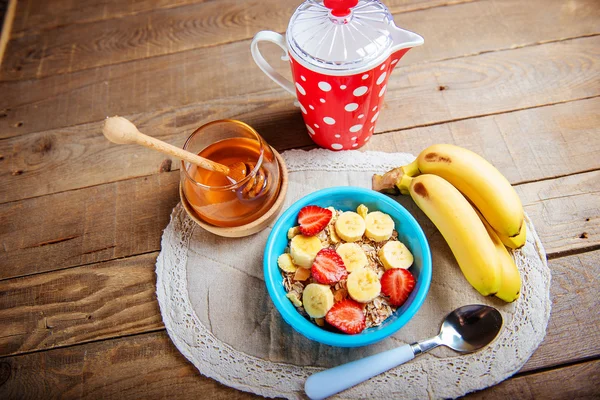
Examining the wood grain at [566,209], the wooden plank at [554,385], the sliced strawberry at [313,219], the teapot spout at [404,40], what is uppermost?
the teapot spout at [404,40]

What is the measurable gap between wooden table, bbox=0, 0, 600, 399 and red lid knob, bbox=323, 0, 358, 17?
1.12 feet

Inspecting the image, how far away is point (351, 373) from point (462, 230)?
338mm

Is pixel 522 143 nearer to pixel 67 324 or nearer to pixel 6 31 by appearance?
pixel 67 324

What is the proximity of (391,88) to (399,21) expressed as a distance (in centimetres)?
22

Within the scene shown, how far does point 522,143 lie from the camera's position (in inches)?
41.2

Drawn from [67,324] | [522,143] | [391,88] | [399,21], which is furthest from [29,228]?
[522,143]

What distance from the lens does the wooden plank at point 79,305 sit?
0.94m

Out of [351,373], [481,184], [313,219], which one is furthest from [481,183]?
[351,373]

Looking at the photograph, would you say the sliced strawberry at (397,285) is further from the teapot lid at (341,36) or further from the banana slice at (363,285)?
the teapot lid at (341,36)

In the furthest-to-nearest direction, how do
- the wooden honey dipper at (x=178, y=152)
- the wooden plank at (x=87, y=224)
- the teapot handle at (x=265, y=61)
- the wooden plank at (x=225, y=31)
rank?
the wooden plank at (x=225, y=31) → the wooden plank at (x=87, y=224) → the teapot handle at (x=265, y=61) → the wooden honey dipper at (x=178, y=152)

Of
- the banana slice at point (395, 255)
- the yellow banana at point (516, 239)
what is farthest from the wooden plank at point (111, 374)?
the yellow banana at point (516, 239)

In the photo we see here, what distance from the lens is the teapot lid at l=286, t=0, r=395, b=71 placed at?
80 cm

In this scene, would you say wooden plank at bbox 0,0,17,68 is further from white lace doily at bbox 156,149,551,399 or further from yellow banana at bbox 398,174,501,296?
yellow banana at bbox 398,174,501,296

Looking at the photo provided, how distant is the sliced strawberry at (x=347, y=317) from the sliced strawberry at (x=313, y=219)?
148 millimetres
